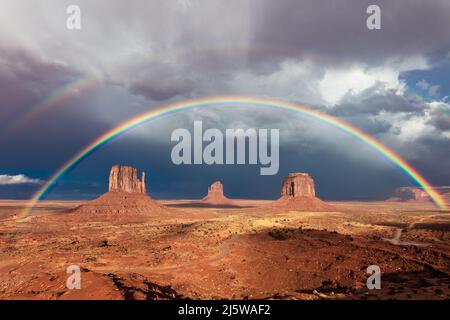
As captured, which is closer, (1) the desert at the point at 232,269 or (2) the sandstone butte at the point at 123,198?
(1) the desert at the point at 232,269

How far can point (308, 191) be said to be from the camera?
15862 centimetres

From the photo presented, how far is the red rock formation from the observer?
14525 centimetres

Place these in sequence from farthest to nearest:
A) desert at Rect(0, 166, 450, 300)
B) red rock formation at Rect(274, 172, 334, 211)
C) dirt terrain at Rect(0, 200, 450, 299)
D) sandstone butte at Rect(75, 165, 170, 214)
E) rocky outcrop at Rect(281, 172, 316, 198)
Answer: rocky outcrop at Rect(281, 172, 316, 198) < red rock formation at Rect(274, 172, 334, 211) < sandstone butte at Rect(75, 165, 170, 214) < desert at Rect(0, 166, 450, 300) < dirt terrain at Rect(0, 200, 450, 299)

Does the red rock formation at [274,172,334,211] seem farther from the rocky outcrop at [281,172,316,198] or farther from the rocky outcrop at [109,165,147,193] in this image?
the rocky outcrop at [109,165,147,193]

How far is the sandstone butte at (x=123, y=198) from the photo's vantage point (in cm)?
11025

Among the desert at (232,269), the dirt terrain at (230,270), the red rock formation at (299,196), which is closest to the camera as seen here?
the dirt terrain at (230,270)

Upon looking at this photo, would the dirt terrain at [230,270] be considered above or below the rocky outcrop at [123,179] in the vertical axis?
below

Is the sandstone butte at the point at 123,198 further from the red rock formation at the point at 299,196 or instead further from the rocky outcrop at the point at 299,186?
the rocky outcrop at the point at 299,186

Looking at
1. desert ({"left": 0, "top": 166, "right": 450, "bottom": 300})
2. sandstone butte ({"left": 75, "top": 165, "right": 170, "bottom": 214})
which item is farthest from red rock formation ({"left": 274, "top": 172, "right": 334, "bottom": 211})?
desert ({"left": 0, "top": 166, "right": 450, "bottom": 300})

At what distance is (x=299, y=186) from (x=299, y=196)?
19.2ft

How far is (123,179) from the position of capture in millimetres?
131250

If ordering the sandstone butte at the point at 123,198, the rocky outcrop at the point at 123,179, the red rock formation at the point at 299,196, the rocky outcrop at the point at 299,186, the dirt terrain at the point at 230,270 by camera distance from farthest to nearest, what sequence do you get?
the rocky outcrop at the point at 299,186 → the red rock formation at the point at 299,196 → the rocky outcrop at the point at 123,179 → the sandstone butte at the point at 123,198 → the dirt terrain at the point at 230,270

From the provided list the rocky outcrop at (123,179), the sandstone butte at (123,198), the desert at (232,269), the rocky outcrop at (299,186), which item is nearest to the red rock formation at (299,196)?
the rocky outcrop at (299,186)

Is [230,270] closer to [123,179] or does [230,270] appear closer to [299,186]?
[123,179]
